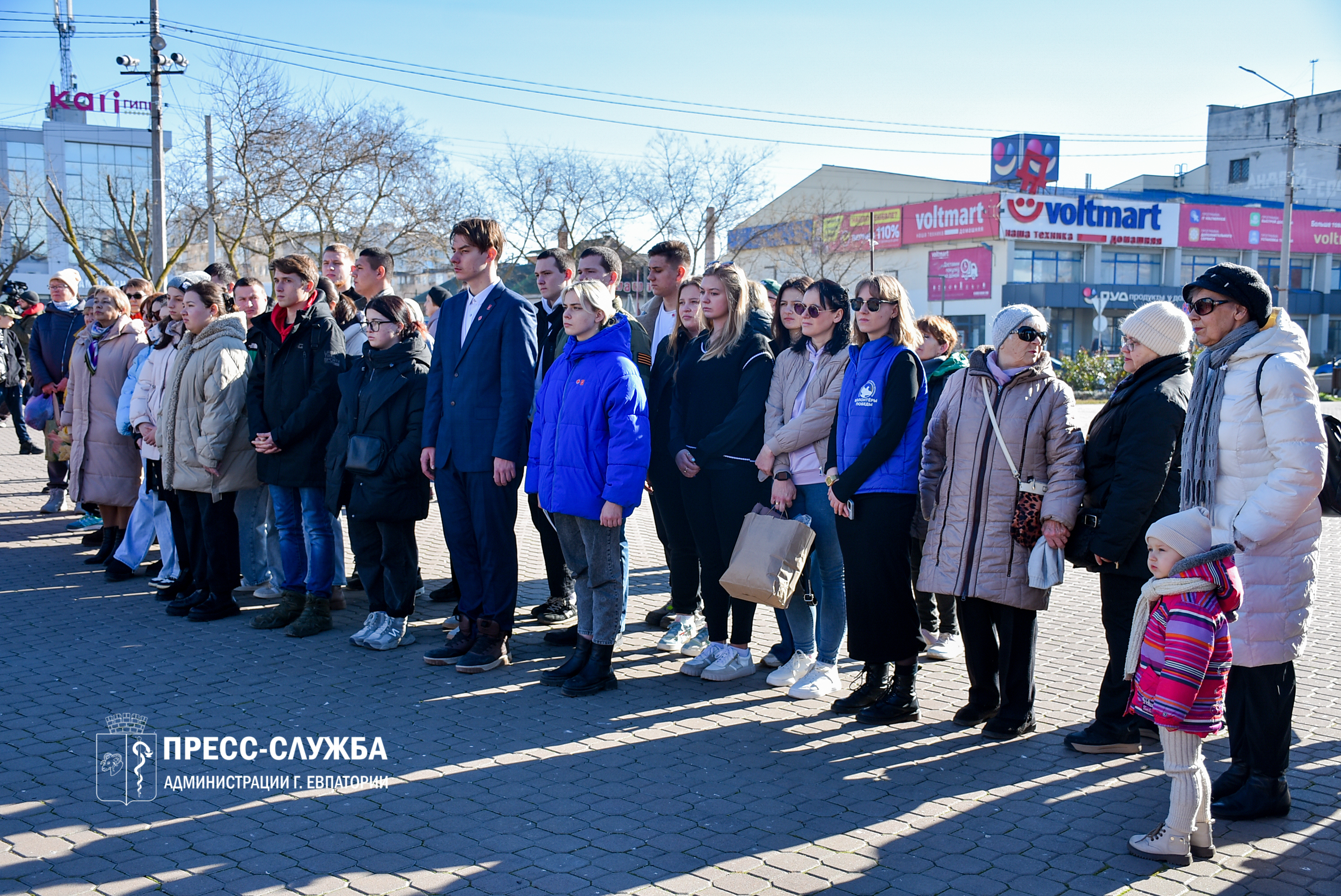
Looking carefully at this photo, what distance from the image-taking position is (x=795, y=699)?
214 inches

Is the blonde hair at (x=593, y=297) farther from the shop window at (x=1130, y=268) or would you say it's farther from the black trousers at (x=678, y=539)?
the shop window at (x=1130, y=268)

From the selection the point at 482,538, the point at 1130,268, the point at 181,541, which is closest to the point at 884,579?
the point at 482,538

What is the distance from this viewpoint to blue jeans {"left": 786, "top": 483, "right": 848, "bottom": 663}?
554 centimetres

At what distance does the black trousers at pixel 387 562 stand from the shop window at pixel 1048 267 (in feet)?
159

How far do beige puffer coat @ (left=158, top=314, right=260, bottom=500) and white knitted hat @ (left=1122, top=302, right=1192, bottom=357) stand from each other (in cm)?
546

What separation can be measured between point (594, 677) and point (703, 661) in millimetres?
694

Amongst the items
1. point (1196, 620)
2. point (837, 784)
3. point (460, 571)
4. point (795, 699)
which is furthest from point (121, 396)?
point (1196, 620)

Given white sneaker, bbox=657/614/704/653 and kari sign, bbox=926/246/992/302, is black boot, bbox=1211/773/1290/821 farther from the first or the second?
kari sign, bbox=926/246/992/302

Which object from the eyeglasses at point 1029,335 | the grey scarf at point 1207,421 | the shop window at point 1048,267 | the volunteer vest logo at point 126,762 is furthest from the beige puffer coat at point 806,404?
the shop window at point 1048,267

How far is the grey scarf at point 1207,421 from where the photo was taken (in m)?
4.05

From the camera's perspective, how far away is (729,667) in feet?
18.8

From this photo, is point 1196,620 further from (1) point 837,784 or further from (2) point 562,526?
(2) point 562,526

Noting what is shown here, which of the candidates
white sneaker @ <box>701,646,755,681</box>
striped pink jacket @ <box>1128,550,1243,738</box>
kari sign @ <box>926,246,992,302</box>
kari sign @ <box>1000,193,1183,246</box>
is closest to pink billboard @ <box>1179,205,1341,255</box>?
kari sign @ <box>1000,193,1183,246</box>

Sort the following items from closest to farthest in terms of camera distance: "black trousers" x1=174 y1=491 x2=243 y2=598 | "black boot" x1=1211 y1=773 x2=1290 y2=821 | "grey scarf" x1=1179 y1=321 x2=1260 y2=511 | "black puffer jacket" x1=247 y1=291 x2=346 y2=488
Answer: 1. "black boot" x1=1211 y1=773 x2=1290 y2=821
2. "grey scarf" x1=1179 y1=321 x2=1260 y2=511
3. "black puffer jacket" x1=247 y1=291 x2=346 y2=488
4. "black trousers" x1=174 y1=491 x2=243 y2=598
